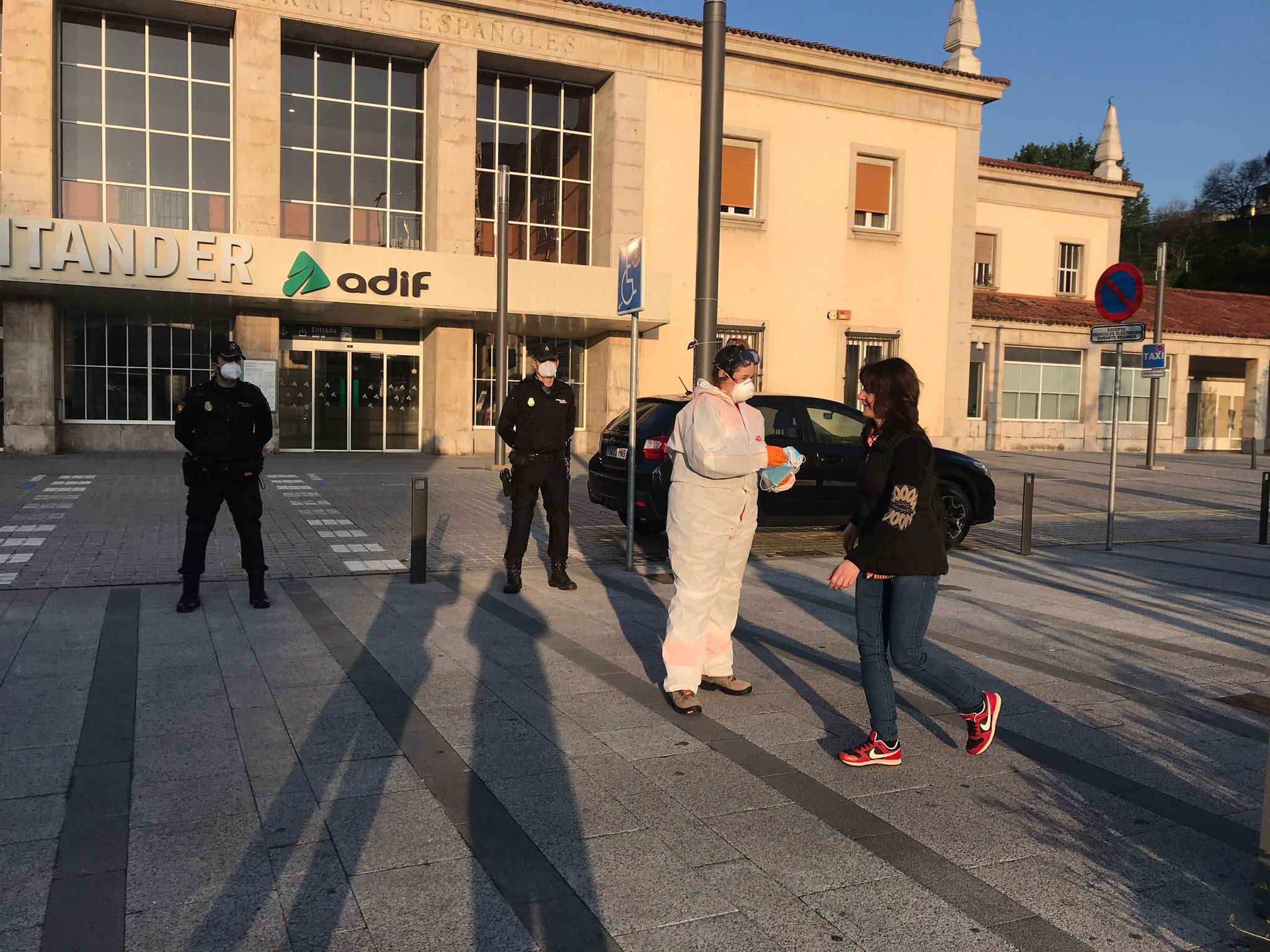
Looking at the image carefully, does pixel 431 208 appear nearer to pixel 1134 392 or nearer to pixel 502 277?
pixel 502 277

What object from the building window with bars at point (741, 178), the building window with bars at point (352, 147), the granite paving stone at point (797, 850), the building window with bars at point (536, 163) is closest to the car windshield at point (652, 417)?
the granite paving stone at point (797, 850)

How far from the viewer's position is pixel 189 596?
743 centimetres

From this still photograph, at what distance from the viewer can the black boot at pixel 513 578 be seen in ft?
27.6

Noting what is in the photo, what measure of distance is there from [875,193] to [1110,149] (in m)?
14.6

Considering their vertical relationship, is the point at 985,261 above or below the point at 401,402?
above

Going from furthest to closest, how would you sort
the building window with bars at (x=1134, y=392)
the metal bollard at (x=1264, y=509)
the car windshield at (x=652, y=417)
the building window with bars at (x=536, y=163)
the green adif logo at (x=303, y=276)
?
the building window with bars at (x=1134, y=392) < the building window with bars at (x=536, y=163) < the green adif logo at (x=303, y=276) < the metal bollard at (x=1264, y=509) < the car windshield at (x=652, y=417)

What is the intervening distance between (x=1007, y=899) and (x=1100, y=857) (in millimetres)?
558

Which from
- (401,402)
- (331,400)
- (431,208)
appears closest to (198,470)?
(331,400)

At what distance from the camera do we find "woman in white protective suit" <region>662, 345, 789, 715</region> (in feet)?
16.5

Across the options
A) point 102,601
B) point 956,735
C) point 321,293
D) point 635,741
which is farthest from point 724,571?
point 321,293

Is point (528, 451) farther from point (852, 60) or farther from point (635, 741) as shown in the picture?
point (852, 60)

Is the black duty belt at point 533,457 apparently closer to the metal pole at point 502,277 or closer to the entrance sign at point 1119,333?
the entrance sign at point 1119,333

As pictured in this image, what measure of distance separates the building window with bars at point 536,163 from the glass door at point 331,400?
4.34 m

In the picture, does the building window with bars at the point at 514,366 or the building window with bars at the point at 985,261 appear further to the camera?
the building window with bars at the point at 985,261
